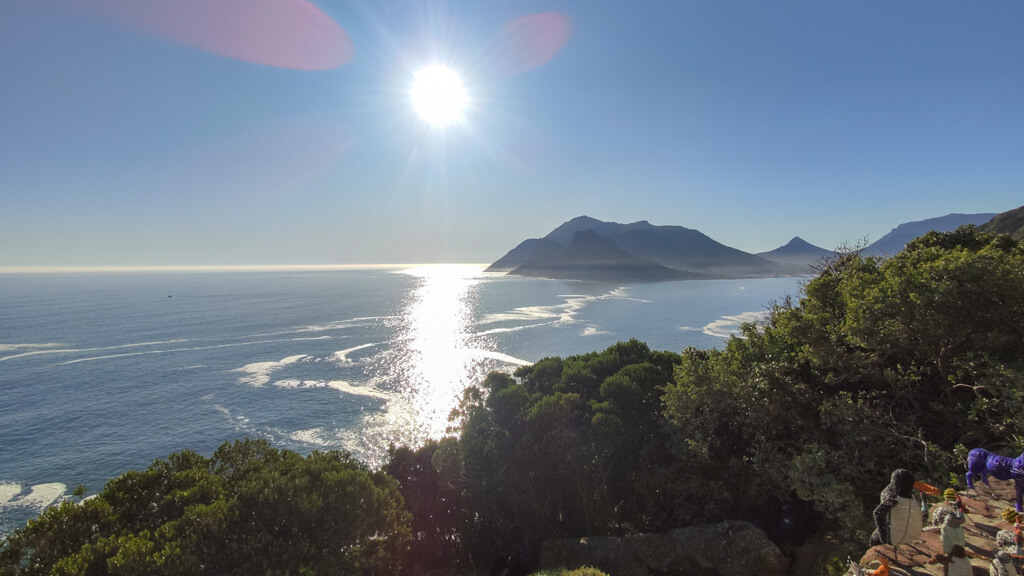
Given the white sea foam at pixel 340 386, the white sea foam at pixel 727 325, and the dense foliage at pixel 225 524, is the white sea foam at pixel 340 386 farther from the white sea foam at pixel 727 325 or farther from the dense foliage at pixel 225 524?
the white sea foam at pixel 727 325

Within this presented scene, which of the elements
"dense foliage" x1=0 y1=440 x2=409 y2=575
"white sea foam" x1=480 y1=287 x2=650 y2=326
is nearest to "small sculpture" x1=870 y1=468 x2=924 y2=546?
"dense foliage" x1=0 y1=440 x2=409 y2=575

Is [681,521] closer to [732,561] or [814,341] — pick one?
[732,561]

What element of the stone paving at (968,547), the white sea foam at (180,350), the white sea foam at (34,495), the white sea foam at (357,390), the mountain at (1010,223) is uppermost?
the mountain at (1010,223)

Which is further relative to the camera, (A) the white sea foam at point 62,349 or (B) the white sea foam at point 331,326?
(B) the white sea foam at point 331,326

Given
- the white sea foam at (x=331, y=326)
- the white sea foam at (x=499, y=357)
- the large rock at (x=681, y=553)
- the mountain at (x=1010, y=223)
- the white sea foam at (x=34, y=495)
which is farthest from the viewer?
the white sea foam at (x=331, y=326)

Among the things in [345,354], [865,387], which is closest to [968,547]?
[865,387]

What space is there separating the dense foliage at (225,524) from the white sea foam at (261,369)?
45.8m

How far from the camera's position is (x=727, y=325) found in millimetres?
94688

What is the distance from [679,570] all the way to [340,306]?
457 ft


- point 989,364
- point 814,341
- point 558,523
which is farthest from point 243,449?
point 989,364

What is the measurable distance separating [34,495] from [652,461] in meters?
45.3

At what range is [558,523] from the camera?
2316cm

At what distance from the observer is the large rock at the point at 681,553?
52.3ft

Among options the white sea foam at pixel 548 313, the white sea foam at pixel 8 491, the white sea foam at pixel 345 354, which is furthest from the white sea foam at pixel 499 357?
the white sea foam at pixel 8 491
